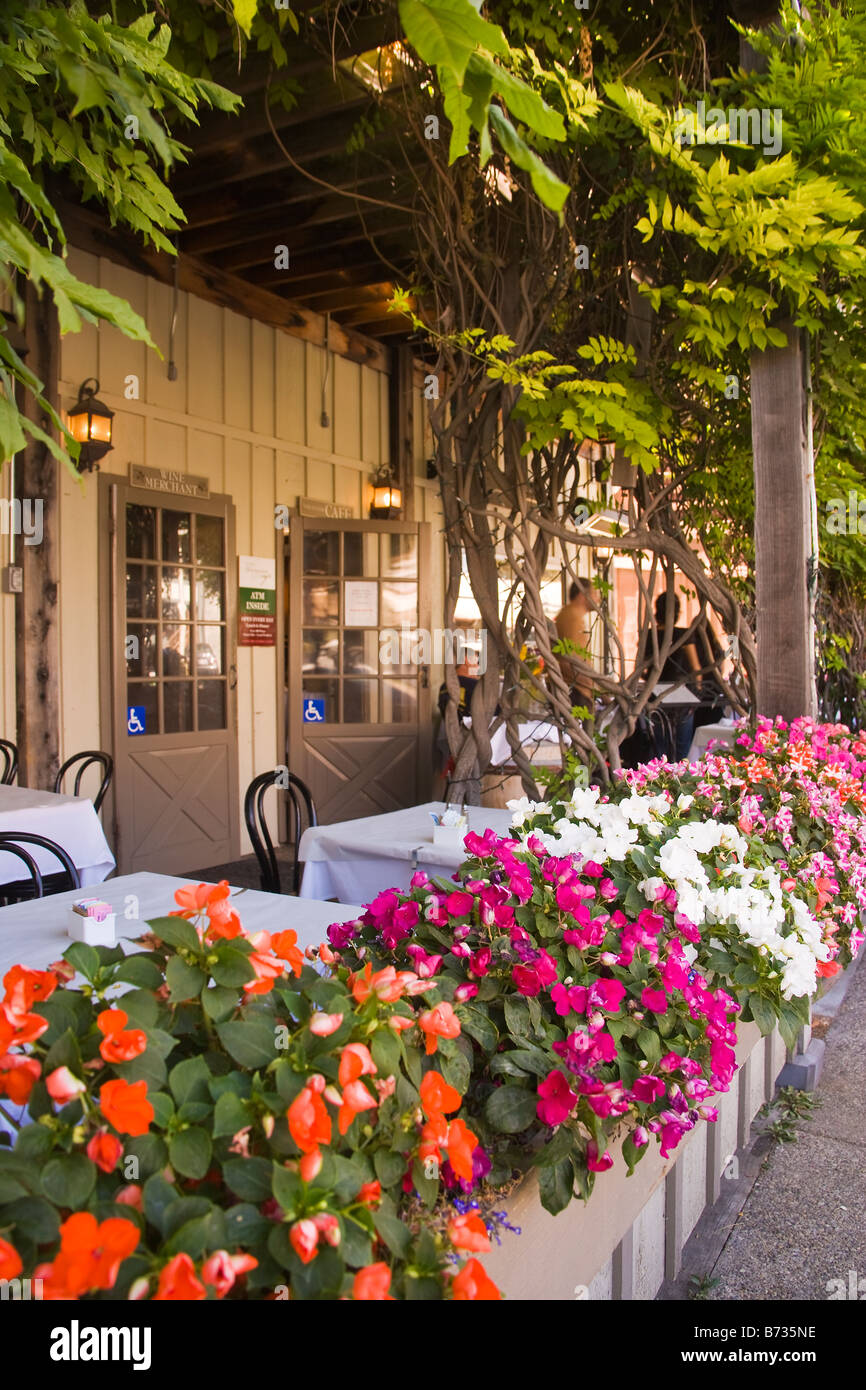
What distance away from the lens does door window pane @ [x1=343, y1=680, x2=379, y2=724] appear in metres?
6.64

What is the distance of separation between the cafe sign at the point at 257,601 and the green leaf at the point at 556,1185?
17.5ft

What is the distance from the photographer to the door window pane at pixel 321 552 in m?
6.47

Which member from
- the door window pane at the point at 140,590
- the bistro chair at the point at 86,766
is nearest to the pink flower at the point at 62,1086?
the bistro chair at the point at 86,766

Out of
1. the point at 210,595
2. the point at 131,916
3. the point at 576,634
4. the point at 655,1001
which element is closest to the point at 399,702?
the point at 210,595

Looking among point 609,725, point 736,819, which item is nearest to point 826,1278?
point 736,819

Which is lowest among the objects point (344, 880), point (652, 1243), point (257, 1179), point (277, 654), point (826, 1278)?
point (826, 1278)

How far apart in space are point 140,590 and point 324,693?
1625 millimetres

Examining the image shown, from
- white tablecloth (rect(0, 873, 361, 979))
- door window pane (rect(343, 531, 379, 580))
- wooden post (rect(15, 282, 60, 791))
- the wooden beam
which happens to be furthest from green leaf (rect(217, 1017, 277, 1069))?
door window pane (rect(343, 531, 379, 580))

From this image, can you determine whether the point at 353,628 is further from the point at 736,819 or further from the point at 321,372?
the point at 736,819

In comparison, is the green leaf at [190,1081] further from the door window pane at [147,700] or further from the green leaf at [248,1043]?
the door window pane at [147,700]

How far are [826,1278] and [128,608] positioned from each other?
14.7 feet

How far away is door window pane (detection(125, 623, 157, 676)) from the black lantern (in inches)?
36.8

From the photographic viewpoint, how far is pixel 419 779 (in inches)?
275

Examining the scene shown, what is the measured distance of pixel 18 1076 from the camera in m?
0.75
